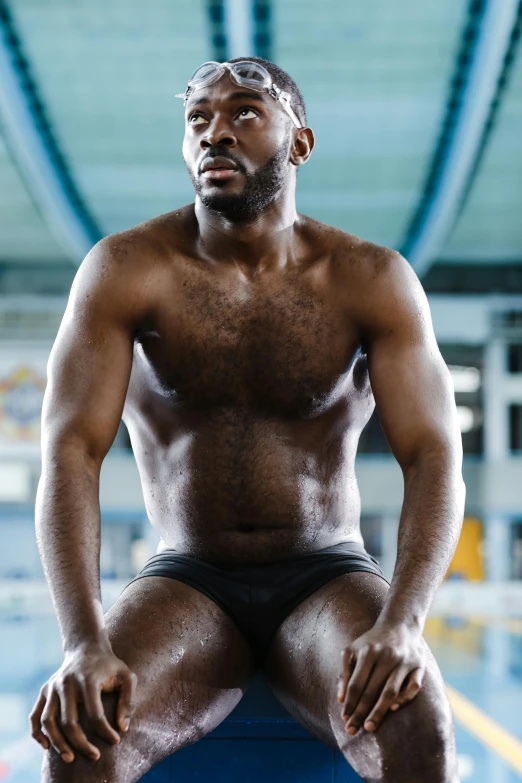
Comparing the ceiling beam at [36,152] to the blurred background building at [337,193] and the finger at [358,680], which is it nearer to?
the blurred background building at [337,193]

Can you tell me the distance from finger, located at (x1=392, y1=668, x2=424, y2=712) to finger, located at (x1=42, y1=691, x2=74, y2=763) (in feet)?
1.82

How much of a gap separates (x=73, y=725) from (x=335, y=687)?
49cm

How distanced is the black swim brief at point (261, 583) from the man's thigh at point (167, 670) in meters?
0.03

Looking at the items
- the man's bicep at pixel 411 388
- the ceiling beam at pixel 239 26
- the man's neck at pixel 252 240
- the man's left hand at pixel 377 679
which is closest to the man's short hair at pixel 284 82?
the man's neck at pixel 252 240

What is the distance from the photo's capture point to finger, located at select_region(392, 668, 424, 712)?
61.2 inches

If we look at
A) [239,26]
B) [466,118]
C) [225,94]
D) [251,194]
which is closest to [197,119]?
[225,94]

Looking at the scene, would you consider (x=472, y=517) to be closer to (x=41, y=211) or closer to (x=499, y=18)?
(x=41, y=211)

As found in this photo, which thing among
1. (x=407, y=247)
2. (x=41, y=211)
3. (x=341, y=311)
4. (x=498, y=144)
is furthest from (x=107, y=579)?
(x=341, y=311)

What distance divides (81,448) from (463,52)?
779 cm

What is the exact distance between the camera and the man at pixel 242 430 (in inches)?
70.5

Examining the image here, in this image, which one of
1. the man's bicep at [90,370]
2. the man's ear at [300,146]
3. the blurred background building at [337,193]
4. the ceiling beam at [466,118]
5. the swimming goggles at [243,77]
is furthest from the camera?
the blurred background building at [337,193]

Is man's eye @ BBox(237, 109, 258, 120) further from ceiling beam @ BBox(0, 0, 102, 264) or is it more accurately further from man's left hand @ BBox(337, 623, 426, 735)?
ceiling beam @ BBox(0, 0, 102, 264)

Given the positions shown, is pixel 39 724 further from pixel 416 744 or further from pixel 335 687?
pixel 416 744

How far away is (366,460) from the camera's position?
1588 centimetres
